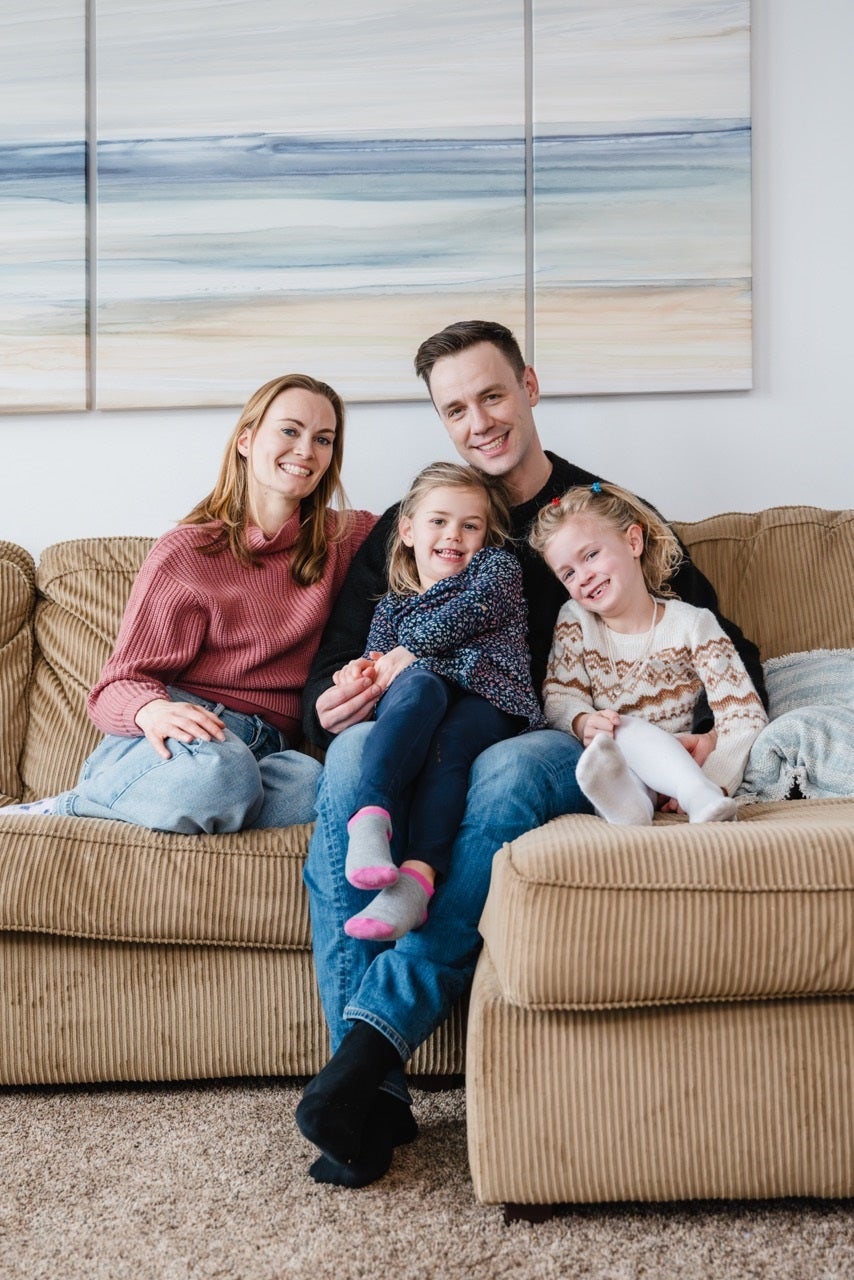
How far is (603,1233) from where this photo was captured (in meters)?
1.26

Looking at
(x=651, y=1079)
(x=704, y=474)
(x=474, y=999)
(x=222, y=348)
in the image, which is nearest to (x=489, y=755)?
(x=474, y=999)

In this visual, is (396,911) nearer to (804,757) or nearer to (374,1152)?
(374,1152)

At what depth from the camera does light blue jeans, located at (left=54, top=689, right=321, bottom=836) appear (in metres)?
1.68

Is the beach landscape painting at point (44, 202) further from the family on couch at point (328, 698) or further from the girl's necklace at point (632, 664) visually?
the girl's necklace at point (632, 664)

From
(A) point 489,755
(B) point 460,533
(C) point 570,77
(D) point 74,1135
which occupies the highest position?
(C) point 570,77

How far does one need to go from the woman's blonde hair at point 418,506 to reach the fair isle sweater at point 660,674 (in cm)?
21

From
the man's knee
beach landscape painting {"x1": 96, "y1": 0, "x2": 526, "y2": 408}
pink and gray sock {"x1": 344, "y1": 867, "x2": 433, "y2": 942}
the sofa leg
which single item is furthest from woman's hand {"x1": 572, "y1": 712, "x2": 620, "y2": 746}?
beach landscape painting {"x1": 96, "y1": 0, "x2": 526, "y2": 408}

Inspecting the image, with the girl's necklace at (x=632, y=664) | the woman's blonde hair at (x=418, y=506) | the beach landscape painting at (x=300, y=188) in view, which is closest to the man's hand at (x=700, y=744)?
the girl's necklace at (x=632, y=664)

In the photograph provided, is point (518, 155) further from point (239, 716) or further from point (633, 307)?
point (239, 716)

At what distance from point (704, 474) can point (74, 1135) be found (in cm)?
182

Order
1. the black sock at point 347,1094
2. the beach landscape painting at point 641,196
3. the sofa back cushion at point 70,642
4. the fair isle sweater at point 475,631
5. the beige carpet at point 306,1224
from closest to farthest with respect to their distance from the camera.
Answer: the beige carpet at point 306,1224 < the black sock at point 347,1094 < the fair isle sweater at point 475,631 < the sofa back cushion at point 70,642 < the beach landscape painting at point 641,196

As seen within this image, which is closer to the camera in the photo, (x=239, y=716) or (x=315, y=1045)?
(x=315, y=1045)

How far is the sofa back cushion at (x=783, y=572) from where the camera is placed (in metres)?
2.16

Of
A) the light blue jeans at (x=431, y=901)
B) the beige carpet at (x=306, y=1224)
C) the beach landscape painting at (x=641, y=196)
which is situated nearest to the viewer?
the beige carpet at (x=306, y=1224)
